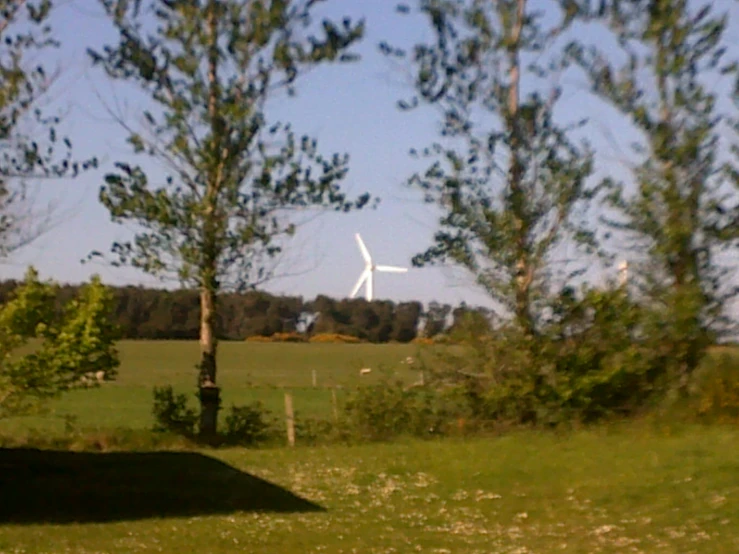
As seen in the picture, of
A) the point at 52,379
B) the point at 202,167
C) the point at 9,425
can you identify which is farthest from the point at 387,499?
the point at 9,425

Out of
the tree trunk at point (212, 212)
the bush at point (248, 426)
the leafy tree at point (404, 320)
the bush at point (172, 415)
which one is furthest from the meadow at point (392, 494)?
the leafy tree at point (404, 320)

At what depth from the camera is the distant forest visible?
24.0 metres

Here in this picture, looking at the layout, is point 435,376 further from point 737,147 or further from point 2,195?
point 2,195

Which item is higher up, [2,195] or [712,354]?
[2,195]

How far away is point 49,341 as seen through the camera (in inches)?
804

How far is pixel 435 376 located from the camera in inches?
930

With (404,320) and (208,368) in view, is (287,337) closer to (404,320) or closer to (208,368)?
(404,320)

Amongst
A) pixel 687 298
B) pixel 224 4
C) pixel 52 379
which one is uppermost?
pixel 224 4

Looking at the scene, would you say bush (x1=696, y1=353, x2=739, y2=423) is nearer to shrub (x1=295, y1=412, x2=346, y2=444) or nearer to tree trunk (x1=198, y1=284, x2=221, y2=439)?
shrub (x1=295, y1=412, x2=346, y2=444)

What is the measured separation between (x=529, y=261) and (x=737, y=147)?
4.87 m

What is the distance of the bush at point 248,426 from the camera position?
23.3m

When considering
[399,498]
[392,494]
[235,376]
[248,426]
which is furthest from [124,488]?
[235,376]

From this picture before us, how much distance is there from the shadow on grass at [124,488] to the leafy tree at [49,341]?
123 centimetres

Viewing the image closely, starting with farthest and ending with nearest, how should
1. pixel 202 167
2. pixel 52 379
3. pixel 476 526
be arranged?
pixel 202 167 → pixel 52 379 → pixel 476 526
